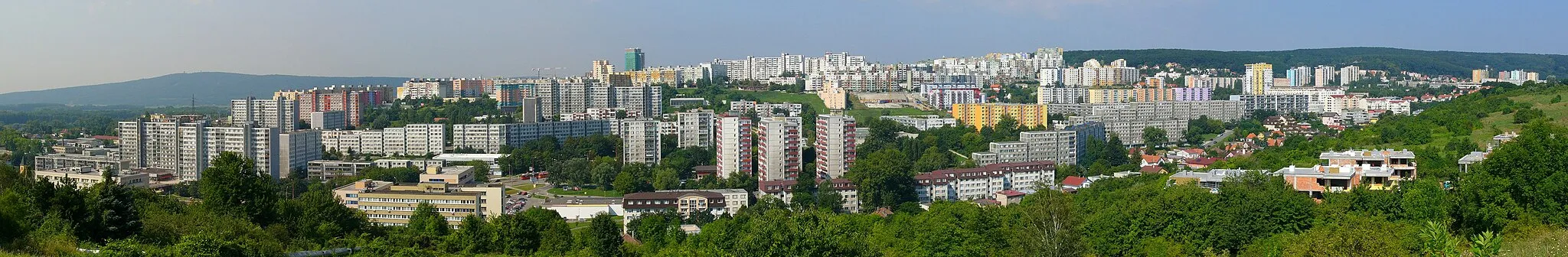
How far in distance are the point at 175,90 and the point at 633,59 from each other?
2913 cm

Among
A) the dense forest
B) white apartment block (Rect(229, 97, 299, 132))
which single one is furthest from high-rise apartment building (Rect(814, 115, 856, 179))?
white apartment block (Rect(229, 97, 299, 132))

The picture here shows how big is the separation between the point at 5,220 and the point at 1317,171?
1023 cm

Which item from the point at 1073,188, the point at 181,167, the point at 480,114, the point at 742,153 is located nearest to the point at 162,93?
the point at 480,114

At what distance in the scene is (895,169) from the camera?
17.4 meters

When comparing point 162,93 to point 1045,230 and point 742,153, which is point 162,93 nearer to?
point 742,153

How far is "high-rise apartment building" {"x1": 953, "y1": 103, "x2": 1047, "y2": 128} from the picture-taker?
1120 inches

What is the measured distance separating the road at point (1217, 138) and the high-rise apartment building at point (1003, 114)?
3.57m

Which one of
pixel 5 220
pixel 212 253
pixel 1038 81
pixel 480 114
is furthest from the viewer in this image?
pixel 1038 81

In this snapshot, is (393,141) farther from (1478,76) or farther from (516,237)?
(1478,76)

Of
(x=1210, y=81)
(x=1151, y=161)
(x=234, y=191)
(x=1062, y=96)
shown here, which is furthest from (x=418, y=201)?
(x=1210, y=81)

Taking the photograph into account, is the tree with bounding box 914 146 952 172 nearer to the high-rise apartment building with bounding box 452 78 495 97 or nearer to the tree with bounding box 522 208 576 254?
the tree with bounding box 522 208 576 254

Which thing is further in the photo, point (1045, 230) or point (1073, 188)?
point (1073, 188)

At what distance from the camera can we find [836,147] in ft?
64.7

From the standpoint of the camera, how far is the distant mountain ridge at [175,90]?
61000mm
